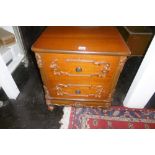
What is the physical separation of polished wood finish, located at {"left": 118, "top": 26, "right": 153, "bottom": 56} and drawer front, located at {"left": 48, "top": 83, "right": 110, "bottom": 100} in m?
0.98

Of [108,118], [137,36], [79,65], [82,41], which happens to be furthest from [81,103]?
[137,36]

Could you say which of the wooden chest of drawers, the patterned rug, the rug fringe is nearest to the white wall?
the patterned rug

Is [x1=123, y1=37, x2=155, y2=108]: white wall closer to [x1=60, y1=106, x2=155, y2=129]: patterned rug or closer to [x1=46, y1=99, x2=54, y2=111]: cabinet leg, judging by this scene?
[x1=60, y1=106, x2=155, y2=129]: patterned rug

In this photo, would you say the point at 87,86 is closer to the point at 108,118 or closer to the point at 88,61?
the point at 88,61

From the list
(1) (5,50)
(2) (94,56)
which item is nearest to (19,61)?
(1) (5,50)

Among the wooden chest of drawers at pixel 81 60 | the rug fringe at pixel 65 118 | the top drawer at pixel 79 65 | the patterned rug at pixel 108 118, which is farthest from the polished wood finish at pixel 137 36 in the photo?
the rug fringe at pixel 65 118

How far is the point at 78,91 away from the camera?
1.32 m

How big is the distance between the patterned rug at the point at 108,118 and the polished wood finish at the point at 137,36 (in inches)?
35.7

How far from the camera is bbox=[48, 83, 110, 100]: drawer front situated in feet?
4.15

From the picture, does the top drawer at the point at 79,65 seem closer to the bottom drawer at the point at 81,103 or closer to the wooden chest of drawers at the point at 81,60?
the wooden chest of drawers at the point at 81,60
